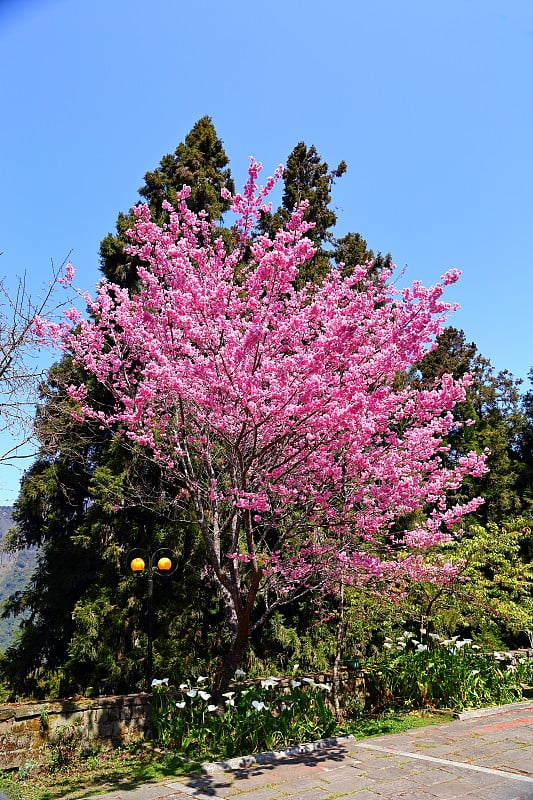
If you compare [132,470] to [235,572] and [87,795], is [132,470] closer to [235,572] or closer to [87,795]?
[235,572]

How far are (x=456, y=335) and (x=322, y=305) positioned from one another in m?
22.9

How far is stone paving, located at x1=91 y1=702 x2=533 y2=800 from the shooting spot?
4.91m

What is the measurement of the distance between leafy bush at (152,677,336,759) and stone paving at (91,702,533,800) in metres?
0.41

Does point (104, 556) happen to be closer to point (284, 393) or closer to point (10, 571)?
point (284, 393)

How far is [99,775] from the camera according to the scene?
19.4 feet

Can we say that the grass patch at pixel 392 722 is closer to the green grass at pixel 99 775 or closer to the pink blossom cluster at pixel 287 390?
the green grass at pixel 99 775

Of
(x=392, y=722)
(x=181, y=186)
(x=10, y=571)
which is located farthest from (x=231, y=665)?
(x=10, y=571)

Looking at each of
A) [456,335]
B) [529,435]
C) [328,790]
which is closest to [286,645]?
[328,790]

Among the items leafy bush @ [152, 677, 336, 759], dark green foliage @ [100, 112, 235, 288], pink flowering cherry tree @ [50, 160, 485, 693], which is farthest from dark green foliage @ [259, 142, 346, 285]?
leafy bush @ [152, 677, 336, 759]

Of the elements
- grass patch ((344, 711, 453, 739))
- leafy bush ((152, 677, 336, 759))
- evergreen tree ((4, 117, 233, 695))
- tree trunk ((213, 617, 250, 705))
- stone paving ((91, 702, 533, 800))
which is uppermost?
evergreen tree ((4, 117, 233, 695))

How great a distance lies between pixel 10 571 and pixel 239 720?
126 metres

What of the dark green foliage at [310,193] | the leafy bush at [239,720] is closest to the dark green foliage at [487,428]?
the dark green foliage at [310,193]

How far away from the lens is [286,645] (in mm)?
11188

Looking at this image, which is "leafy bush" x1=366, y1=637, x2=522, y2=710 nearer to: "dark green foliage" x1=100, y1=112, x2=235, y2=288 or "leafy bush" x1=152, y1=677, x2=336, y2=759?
"leafy bush" x1=152, y1=677, x2=336, y2=759
